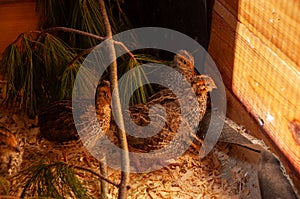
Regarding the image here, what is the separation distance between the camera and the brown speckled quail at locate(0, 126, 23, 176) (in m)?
1.55

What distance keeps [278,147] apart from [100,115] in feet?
1.92

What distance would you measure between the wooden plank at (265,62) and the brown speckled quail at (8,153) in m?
0.81

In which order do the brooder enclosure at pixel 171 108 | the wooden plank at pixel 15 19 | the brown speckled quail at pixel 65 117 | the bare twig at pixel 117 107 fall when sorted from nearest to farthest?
the bare twig at pixel 117 107 → the brooder enclosure at pixel 171 108 → the brown speckled quail at pixel 65 117 → the wooden plank at pixel 15 19

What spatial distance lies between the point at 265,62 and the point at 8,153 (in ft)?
2.81

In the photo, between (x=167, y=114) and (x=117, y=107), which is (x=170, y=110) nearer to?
(x=167, y=114)

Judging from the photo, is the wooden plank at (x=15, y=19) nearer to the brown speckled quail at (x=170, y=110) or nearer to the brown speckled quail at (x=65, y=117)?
the brown speckled quail at (x=65, y=117)

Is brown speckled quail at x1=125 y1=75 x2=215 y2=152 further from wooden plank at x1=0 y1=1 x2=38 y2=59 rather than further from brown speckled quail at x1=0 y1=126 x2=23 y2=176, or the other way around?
wooden plank at x1=0 y1=1 x2=38 y2=59

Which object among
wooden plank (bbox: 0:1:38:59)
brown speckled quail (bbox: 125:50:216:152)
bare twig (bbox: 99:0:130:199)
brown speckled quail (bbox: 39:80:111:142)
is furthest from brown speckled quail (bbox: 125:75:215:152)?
wooden plank (bbox: 0:1:38:59)

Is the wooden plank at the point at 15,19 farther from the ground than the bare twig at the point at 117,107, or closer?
farther from the ground

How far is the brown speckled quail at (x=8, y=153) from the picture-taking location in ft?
5.10

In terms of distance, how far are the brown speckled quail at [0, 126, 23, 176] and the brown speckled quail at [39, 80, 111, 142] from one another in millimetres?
134

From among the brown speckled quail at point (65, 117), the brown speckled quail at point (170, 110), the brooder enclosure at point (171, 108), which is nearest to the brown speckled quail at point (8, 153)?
the brooder enclosure at point (171, 108)

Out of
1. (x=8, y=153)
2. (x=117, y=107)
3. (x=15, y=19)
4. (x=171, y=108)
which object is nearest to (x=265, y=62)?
(x=171, y=108)

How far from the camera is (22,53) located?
1.74 metres
